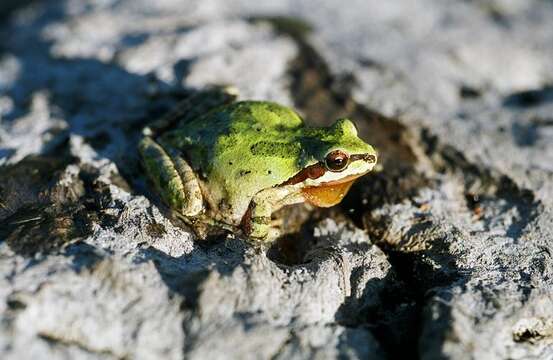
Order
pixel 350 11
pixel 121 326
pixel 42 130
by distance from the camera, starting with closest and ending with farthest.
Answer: pixel 121 326, pixel 42 130, pixel 350 11

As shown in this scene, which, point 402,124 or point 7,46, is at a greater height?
point 402,124

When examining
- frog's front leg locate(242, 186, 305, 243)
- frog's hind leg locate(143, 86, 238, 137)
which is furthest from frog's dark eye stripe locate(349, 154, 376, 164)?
frog's hind leg locate(143, 86, 238, 137)

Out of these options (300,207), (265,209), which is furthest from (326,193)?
(265,209)

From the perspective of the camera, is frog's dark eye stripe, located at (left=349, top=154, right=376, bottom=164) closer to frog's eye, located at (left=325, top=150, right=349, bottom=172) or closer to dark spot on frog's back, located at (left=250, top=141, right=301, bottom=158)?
frog's eye, located at (left=325, top=150, right=349, bottom=172)

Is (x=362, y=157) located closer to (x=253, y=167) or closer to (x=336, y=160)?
(x=336, y=160)

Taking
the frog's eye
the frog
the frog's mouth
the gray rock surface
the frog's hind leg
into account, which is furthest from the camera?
the frog's hind leg

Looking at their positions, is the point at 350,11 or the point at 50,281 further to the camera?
the point at 350,11

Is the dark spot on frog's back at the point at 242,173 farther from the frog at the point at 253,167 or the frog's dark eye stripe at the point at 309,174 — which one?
the frog's dark eye stripe at the point at 309,174

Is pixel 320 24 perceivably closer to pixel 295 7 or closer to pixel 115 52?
pixel 295 7

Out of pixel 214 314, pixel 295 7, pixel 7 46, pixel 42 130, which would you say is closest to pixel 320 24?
pixel 295 7
